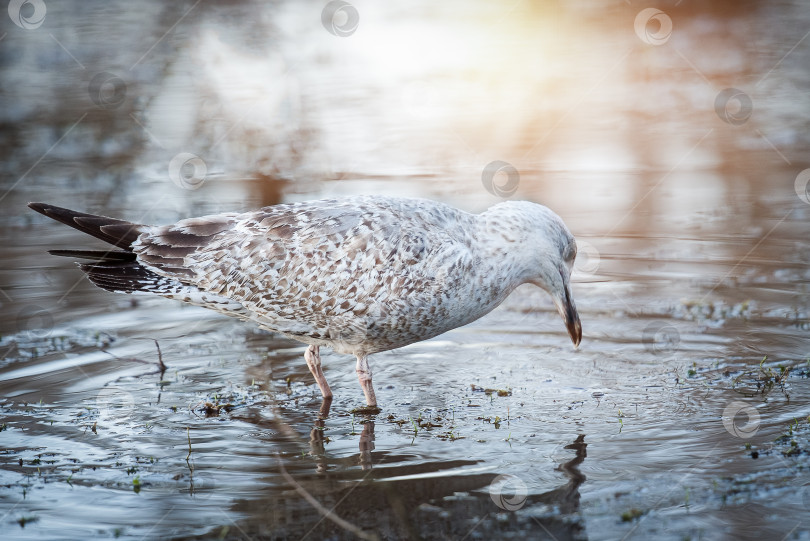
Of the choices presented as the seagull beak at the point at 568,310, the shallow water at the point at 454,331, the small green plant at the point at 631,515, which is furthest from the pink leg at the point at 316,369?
the small green plant at the point at 631,515

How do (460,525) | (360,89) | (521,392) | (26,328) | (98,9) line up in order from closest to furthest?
(460,525) < (521,392) < (26,328) < (360,89) < (98,9)

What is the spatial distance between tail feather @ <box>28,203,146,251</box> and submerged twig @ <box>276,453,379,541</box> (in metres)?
1.98

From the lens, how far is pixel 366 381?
6.20 meters

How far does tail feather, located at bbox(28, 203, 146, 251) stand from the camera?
6145 millimetres

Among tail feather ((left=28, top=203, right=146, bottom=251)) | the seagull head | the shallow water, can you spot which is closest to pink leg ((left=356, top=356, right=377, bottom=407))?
the shallow water

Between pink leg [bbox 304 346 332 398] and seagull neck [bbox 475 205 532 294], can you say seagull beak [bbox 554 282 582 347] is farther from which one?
pink leg [bbox 304 346 332 398]

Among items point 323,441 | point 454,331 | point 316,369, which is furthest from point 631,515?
point 454,331

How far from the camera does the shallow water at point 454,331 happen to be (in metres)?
4.92

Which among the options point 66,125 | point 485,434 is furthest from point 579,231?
point 66,125

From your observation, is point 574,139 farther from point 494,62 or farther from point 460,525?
point 460,525

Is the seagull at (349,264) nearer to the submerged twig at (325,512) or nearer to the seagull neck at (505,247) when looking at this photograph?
the seagull neck at (505,247)

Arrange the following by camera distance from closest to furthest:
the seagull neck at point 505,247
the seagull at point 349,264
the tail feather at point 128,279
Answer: the seagull at point 349,264, the seagull neck at point 505,247, the tail feather at point 128,279

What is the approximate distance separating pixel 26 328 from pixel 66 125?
6608mm

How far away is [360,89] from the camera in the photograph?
15164 mm
